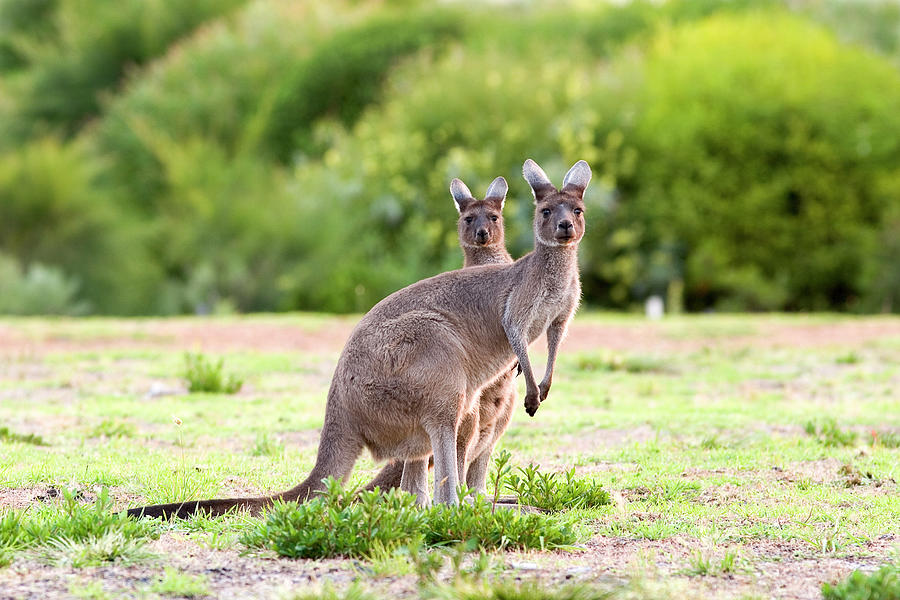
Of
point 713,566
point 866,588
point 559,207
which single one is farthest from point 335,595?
point 559,207

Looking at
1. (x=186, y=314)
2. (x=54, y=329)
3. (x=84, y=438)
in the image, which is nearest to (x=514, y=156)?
(x=186, y=314)

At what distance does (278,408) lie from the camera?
906cm

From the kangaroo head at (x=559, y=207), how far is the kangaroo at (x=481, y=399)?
712mm

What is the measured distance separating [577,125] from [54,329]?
9902 mm

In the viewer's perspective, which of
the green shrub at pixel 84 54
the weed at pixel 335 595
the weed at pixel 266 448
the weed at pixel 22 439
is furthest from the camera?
the green shrub at pixel 84 54

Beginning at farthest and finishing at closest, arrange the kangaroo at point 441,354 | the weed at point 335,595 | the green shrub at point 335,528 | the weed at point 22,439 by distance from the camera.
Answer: the weed at point 22,439, the kangaroo at point 441,354, the green shrub at point 335,528, the weed at point 335,595

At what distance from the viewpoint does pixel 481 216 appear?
21.1 feet

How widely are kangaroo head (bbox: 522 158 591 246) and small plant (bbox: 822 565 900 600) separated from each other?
203 cm

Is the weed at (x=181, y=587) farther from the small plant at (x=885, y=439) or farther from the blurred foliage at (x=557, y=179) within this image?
the blurred foliage at (x=557, y=179)

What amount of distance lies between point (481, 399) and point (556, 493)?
56 cm

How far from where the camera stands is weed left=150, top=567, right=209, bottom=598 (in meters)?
4.03

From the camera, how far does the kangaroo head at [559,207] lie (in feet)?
17.9

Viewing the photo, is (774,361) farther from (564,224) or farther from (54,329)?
(54,329)

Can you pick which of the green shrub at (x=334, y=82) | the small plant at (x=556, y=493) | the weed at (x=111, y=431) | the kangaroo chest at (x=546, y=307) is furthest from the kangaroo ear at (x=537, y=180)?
the green shrub at (x=334, y=82)
